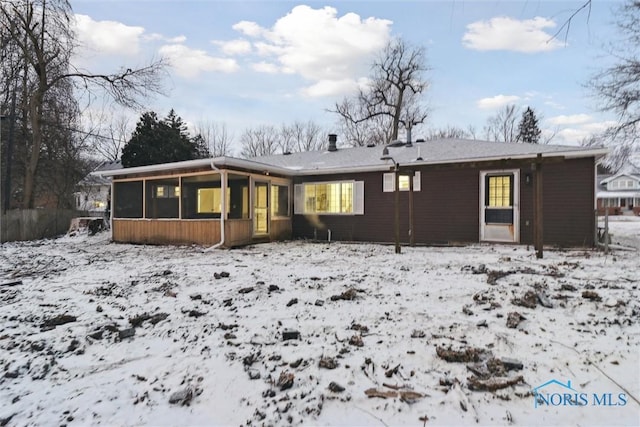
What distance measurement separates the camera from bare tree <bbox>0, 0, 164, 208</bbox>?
11.7 m

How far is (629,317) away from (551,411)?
196 centimetres

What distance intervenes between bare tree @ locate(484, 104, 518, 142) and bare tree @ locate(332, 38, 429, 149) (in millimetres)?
10172

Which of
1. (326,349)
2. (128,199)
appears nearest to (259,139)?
(128,199)

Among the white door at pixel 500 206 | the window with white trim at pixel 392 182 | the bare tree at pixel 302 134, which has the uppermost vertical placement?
the bare tree at pixel 302 134

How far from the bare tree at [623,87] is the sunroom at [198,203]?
12.4 meters

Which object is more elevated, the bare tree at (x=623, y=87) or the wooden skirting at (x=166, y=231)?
the bare tree at (x=623, y=87)

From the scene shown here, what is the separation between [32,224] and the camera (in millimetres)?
12203

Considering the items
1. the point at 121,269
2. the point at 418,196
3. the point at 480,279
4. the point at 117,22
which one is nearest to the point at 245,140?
the point at 117,22

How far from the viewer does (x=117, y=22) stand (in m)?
11.0

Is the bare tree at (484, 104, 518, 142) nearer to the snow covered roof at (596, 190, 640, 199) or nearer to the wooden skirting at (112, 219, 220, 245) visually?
the snow covered roof at (596, 190, 640, 199)

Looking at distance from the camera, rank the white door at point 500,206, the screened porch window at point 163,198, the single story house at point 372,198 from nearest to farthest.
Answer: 1. the single story house at point 372,198
2. the white door at point 500,206
3. the screened porch window at point 163,198

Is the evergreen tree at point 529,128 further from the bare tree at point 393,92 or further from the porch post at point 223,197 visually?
the porch post at point 223,197

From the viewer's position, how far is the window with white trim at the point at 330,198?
1041 cm

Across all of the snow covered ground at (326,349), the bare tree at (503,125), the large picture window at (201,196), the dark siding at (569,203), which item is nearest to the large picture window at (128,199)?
the large picture window at (201,196)
